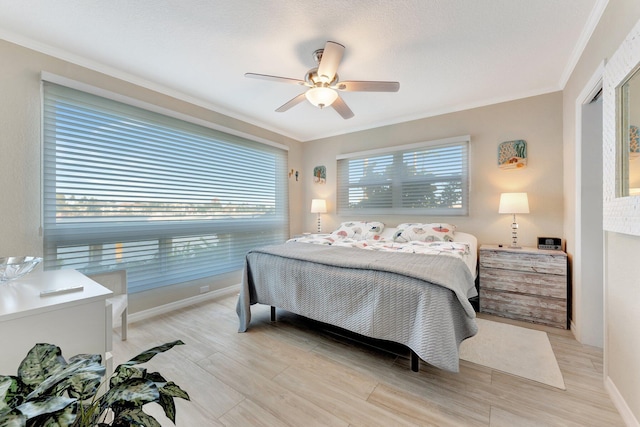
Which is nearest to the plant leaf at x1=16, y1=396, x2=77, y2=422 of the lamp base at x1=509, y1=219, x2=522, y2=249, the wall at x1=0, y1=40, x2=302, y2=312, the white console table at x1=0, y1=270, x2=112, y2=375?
the white console table at x1=0, y1=270, x2=112, y2=375

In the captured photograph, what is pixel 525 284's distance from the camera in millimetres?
2619

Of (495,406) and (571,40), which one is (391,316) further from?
(571,40)

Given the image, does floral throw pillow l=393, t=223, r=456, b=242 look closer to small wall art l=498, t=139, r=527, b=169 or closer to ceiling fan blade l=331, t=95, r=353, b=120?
small wall art l=498, t=139, r=527, b=169

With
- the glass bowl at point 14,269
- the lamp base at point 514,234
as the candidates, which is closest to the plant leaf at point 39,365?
the glass bowl at point 14,269

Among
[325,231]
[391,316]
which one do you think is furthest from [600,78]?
[325,231]

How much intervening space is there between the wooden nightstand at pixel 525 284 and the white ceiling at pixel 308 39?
1.81 meters

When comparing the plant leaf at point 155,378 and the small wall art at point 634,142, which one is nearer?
the plant leaf at point 155,378

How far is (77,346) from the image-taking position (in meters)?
1.03

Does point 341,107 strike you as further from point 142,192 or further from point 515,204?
point 142,192

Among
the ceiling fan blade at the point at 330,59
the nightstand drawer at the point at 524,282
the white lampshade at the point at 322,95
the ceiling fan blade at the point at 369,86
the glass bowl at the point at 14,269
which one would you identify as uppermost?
the ceiling fan blade at the point at 330,59

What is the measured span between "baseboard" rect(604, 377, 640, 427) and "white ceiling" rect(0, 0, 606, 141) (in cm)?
240

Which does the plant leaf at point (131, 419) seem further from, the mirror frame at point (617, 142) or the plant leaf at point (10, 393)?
the mirror frame at point (617, 142)

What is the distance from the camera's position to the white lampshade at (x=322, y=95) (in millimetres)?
2182

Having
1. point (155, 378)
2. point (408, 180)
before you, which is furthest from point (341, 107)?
point (155, 378)
